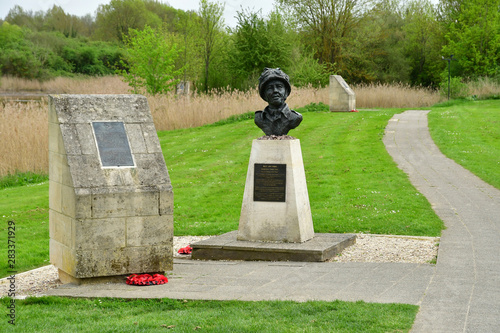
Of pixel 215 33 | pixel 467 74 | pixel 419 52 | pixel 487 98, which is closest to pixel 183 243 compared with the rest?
pixel 487 98

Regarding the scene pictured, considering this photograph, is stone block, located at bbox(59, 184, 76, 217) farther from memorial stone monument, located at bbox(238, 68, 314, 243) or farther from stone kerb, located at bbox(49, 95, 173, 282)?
memorial stone monument, located at bbox(238, 68, 314, 243)

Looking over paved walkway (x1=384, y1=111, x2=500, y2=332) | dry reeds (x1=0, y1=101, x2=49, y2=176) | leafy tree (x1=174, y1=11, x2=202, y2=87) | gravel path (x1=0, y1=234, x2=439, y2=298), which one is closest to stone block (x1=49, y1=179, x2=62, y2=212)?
gravel path (x1=0, y1=234, x2=439, y2=298)

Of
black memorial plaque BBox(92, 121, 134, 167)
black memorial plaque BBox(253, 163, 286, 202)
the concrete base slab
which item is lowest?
the concrete base slab

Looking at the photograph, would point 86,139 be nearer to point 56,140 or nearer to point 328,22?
point 56,140

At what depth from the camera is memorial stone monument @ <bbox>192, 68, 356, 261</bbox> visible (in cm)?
897

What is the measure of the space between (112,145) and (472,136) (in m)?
15.8

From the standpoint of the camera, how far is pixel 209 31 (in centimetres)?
4150

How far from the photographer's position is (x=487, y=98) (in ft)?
109

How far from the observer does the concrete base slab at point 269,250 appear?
852 cm

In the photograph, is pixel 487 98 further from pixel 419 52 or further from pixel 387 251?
pixel 387 251

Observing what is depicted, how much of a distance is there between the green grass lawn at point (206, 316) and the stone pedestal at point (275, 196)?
10.1 feet

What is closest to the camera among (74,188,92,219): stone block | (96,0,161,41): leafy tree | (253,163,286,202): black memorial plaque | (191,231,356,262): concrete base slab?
(74,188,92,219): stone block

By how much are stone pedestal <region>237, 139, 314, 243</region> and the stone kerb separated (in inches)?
76.6

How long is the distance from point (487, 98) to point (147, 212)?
1163 inches
